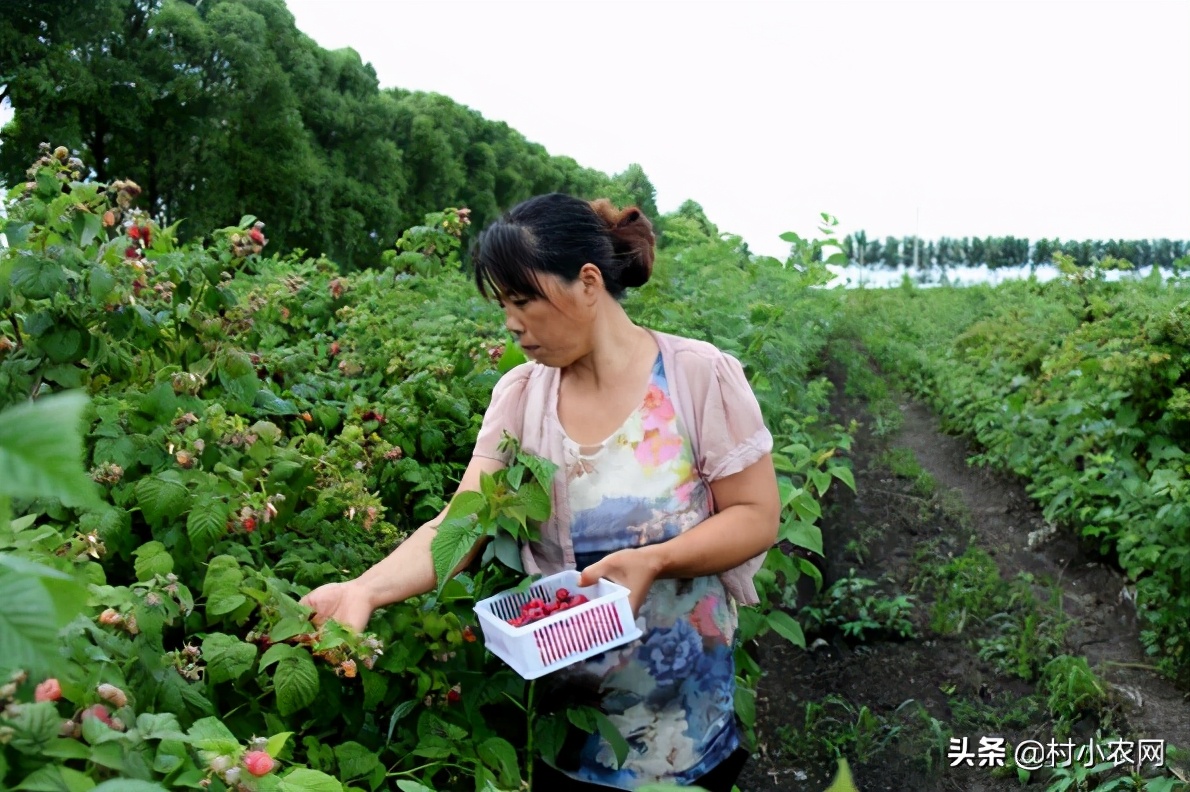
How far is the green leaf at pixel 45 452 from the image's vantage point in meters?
→ 0.38

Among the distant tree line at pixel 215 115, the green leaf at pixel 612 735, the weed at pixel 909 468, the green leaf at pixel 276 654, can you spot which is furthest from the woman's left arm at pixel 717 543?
the distant tree line at pixel 215 115

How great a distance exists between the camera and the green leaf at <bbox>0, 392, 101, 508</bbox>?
0.38 metres

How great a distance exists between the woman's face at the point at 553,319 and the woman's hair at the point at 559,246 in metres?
0.02

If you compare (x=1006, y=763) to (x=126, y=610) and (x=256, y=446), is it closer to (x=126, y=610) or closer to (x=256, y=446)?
(x=256, y=446)

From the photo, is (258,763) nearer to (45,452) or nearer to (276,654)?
(276,654)

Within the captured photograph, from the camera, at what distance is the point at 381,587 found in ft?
6.17

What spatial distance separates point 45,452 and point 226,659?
52.9 inches

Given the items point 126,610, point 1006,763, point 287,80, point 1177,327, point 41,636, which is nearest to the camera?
point 41,636

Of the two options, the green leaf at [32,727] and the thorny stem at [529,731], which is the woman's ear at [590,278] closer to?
the thorny stem at [529,731]

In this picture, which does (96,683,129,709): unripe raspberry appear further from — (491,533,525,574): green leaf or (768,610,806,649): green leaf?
(768,610,806,649): green leaf

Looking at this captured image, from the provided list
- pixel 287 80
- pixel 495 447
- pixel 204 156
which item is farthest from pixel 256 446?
pixel 287 80

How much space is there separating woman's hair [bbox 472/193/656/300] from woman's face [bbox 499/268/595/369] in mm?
15

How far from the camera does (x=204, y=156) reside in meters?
24.2

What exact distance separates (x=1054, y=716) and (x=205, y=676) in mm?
3565
